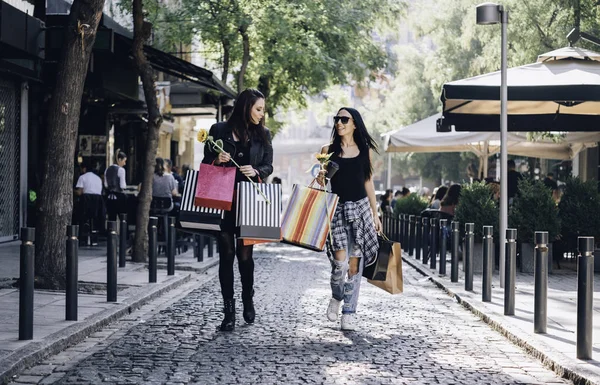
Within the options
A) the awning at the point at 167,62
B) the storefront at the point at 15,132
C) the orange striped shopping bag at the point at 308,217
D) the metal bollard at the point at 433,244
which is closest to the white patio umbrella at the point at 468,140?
the metal bollard at the point at 433,244

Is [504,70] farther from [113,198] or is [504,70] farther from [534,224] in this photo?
[113,198]

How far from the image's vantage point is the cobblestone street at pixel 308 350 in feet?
21.0

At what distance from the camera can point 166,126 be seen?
116ft

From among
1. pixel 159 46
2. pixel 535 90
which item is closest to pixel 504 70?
pixel 535 90

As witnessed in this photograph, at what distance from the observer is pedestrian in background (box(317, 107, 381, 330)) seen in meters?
8.40

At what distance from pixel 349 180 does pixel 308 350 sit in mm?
1681

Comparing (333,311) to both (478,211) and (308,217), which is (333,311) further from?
(478,211)

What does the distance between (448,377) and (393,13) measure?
26.4m

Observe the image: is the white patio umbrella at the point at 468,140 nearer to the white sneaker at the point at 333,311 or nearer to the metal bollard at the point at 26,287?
the white sneaker at the point at 333,311

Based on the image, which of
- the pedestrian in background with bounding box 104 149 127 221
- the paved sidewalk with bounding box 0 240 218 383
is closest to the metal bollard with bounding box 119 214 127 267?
the paved sidewalk with bounding box 0 240 218 383

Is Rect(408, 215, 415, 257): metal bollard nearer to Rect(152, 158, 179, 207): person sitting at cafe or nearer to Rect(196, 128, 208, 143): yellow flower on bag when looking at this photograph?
Rect(152, 158, 179, 207): person sitting at cafe

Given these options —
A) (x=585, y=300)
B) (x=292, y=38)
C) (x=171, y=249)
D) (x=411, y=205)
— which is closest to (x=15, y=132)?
(x=292, y=38)

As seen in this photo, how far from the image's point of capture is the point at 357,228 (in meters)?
8.38

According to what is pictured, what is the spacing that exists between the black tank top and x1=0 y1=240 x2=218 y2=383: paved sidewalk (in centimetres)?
236
